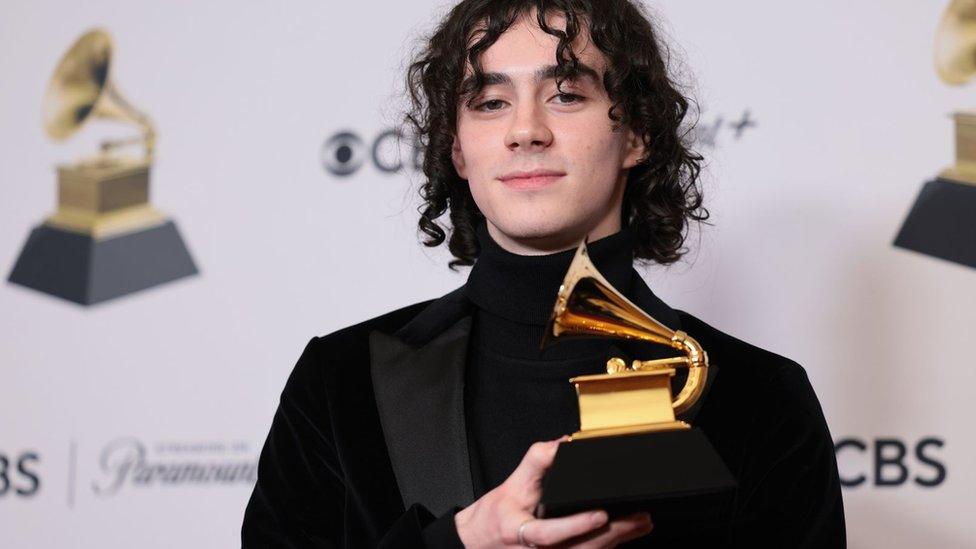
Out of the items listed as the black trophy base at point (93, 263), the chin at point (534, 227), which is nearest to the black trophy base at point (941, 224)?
the chin at point (534, 227)

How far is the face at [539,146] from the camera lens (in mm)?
1424

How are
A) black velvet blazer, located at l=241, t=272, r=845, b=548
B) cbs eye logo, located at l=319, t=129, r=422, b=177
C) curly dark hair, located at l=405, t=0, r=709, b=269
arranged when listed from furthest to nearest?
cbs eye logo, located at l=319, t=129, r=422, b=177
curly dark hair, located at l=405, t=0, r=709, b=269
black velvet blazer, located at l=241, t=272, r=845, b=548

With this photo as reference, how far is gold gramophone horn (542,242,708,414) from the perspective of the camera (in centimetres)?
117

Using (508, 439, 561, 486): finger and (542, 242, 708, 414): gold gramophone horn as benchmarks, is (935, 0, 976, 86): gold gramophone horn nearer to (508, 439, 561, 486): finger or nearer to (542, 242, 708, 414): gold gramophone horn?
(542, 242, 708, 414): gold gramophone horn

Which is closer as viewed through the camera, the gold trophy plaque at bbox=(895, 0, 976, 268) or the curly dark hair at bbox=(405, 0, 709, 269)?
the curly dark hair at bbox=(405, 0, 709, 269)

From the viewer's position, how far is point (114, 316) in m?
2.23

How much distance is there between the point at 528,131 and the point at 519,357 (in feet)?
0.88

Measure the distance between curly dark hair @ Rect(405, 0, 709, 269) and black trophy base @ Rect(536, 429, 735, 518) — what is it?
1.64 ft

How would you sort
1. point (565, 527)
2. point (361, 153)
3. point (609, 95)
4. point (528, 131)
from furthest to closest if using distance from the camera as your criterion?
point (361, 153) < point (609, 95) < point (528, 131) < point (565, 527)

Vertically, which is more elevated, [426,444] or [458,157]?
[458,157]

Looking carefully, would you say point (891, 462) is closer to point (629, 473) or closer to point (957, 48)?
point (957, 48)

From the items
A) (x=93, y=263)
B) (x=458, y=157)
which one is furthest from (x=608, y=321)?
(x=93, y=263)

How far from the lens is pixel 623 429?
1.12 metres

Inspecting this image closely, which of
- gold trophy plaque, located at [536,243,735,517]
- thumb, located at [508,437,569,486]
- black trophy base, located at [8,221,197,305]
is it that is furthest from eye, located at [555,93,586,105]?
black trophy base, located at [8,221,197,305]
